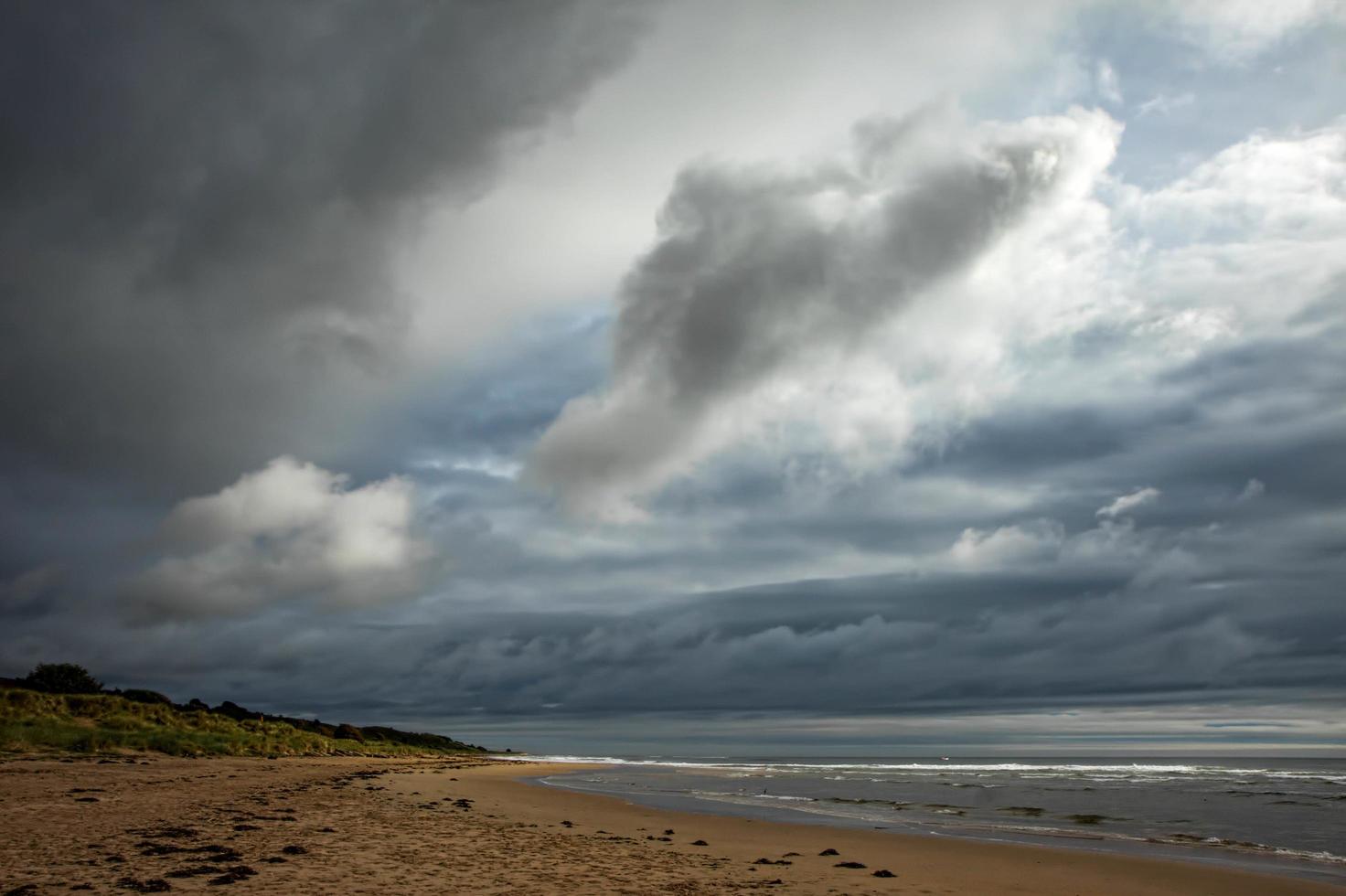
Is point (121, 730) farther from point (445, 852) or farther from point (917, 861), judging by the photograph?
point (917, 861)

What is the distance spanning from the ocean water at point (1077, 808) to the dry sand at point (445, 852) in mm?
4044

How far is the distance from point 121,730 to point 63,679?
27270 millimetres

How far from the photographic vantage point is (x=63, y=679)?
71.3m

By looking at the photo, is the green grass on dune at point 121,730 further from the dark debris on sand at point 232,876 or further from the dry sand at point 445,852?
the dark debris on sand at point 232,876

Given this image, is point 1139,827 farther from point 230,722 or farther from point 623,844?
point 230,722

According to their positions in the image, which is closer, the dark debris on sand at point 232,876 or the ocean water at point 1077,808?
the dark debris on sand at point 232,876

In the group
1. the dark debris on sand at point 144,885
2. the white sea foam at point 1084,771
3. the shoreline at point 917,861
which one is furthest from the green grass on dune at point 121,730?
the white sea foam at point 1084,771

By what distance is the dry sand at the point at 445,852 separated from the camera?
50.0ft

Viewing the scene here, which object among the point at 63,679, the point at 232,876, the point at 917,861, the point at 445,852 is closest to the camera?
the point at 232,876

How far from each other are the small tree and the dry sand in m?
43.7

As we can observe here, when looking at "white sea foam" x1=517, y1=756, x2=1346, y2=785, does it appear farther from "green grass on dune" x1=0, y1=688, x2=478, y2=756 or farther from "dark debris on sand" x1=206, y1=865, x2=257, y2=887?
"dark debris on sand" x1=206, y1=865, x2=257, y2=887

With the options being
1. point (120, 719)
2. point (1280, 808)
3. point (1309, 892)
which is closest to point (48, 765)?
point (120, 719)

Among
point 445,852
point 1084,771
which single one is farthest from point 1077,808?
point 1084,771

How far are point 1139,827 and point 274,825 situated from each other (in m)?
32.5
